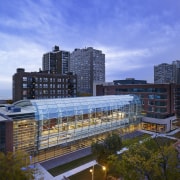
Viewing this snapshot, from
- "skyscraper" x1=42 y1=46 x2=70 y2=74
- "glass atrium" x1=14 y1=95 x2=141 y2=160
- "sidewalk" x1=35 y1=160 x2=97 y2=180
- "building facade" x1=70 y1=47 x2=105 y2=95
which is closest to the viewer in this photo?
Result: "sidewalk" x1=35 y1=160 x2=97 y2=180

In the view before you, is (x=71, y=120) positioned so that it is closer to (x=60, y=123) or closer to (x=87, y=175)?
(x=60, y=123)

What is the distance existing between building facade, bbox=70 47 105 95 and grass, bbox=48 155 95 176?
119053mm

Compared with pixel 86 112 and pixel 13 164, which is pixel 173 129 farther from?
pixel 13 164

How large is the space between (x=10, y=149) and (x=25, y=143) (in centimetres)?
279

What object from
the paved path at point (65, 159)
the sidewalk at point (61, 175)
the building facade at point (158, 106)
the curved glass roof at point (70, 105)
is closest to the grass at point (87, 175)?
the sidewalk at point (61, 175)

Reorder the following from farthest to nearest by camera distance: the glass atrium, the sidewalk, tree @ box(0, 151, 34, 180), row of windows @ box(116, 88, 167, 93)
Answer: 1. row of windows @ box(116, 88, 167, 93)
2. the glass atrium
3. the sidewalk
4. tree @ box(0, 151, 34, 180)

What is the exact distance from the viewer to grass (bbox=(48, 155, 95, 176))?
→ 25825 mm

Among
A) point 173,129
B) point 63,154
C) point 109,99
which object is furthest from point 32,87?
point 173,129

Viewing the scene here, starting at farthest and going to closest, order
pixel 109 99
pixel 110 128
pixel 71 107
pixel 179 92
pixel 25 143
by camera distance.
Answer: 1. pixel 179 92
2. pixel 109 99
3. pixel 110 128
4. pixel 71 107
5. pixel 25 143

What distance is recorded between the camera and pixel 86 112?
1436 inches

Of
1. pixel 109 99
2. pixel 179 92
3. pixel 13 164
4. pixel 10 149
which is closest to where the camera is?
pixel 13 164

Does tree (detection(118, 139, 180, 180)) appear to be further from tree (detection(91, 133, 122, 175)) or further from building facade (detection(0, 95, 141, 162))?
building facade (detection(0, 95, 141, 162))

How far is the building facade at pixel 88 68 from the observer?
154 m

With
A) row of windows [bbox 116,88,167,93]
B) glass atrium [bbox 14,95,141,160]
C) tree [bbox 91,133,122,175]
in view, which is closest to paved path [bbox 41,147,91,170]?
glass atrium [bbox 14,95,141,160]
